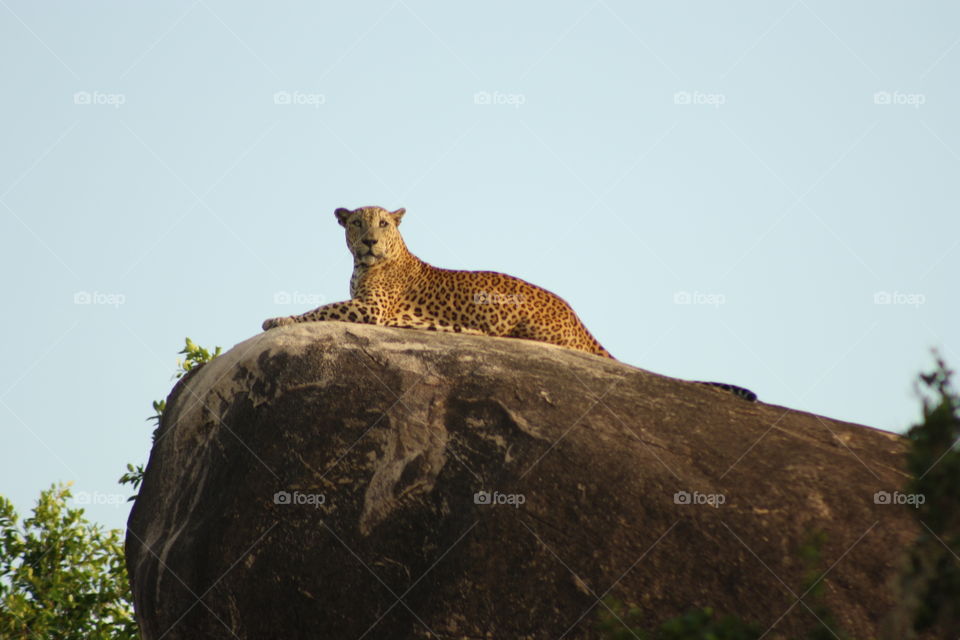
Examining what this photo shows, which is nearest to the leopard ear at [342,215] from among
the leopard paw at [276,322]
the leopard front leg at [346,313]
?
the leopard front leg at [346,313]

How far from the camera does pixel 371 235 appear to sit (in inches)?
567

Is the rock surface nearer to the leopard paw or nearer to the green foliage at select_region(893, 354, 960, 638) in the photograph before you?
the leopard paw

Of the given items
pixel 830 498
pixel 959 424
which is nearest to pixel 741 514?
pixel 830 498

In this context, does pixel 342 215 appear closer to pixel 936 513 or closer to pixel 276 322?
pixel 276 322

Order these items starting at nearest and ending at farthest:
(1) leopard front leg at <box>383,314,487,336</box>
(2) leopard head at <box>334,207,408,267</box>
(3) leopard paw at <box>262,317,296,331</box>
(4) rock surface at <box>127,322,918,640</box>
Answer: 1. (4) rock surface at <box>127,322,918,640</box>
2. (3) leopard paw at <box>262,317,296,331</box>
3. (1) leopard front leg at <box>383,314,487,336</box>
4. (2) leopard head at <box>334,207,408,267</box>

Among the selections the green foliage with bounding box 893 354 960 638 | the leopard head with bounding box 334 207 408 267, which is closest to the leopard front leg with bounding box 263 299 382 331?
the leopard head with bounding box 334 207 408 267

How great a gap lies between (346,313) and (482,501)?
3.74m

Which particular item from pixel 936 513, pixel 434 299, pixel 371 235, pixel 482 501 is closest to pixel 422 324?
pixel 434 299

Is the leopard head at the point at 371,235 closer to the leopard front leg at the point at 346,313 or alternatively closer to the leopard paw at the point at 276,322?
the leopard front leg at the point at 346,313

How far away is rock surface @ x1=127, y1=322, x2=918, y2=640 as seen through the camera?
9.80 meters

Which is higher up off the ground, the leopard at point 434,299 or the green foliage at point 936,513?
the leopard at point 434,299

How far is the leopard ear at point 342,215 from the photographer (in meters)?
14.6

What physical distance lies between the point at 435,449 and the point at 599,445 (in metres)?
1.37

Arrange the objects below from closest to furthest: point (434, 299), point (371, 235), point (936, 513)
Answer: point (936, 513) < point (434, 299) < point (371, 235)
